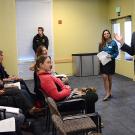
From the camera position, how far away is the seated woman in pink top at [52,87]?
354cm

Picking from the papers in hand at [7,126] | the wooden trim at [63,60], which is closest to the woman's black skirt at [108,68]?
the papers in hand at [7,126]

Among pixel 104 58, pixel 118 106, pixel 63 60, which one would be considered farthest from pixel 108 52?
pixel 63 60

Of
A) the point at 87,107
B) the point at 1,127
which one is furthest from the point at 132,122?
the point at 1,127

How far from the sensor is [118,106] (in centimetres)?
516

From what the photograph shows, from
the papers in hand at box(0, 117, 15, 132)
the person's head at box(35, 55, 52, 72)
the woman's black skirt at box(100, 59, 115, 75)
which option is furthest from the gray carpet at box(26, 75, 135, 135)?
the papers in hand at box(0, 117, 15, 132)

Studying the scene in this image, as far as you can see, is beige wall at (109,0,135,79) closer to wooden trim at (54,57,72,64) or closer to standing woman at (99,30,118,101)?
wooden trim at (54,57,72,64)

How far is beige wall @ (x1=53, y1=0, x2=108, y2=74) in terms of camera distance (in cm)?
879

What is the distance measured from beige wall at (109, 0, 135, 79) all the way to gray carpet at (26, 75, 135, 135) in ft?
0.97

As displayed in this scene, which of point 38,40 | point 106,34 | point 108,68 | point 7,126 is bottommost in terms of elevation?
point 7,126

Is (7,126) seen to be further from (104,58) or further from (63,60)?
(63,60)

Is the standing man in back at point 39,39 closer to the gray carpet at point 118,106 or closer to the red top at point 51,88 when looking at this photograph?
the gray carpet at point 118,106

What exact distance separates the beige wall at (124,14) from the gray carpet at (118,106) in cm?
30

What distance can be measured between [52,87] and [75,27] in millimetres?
5597

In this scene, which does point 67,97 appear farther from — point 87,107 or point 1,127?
point 1,127
